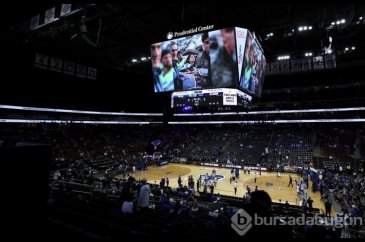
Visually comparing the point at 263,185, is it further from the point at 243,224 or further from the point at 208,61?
the point at 243,224

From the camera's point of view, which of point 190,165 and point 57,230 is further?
point 190,165

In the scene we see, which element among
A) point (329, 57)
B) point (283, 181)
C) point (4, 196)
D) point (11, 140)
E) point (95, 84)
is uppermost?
point (329, 57)

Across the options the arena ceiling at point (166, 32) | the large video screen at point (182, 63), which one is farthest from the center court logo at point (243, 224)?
the large video screen at point (182, 63)

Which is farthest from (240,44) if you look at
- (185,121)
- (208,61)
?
(185,121)

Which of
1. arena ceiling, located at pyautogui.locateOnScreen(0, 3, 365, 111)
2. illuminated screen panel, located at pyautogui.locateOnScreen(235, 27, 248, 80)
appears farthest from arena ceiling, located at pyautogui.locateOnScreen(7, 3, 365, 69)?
illuminated screen panel, located at pyautogui.locateOnScreen(235, 27, 248, 80)

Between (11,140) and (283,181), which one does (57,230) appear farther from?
(283,181)

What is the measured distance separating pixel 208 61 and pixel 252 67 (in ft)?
10.4

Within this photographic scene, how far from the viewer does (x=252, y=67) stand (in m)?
14.2

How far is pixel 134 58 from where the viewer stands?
26984mm

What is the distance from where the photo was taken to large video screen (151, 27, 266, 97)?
12.5m

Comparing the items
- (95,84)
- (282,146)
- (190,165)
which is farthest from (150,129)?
(282,146)

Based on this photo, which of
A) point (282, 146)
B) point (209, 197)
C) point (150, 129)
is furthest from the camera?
point (150, 129)

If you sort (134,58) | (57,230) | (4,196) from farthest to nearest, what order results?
(134,58) < (57,230) < (4,196)

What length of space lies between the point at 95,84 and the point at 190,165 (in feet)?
59.6
